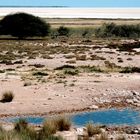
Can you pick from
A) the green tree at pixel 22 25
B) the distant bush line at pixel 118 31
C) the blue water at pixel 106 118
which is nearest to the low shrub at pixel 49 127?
the blue water at pixel 106 118

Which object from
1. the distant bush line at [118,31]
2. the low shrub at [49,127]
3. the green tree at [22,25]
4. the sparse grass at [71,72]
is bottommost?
the distant bush line at [118,31]

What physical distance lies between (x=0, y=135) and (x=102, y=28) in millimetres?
88242

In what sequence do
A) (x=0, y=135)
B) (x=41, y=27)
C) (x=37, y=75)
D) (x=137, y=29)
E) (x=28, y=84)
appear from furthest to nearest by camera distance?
1. (x=137, y=29)
2. (x=41, y=27)
3. (x=37, y=75)
4. (x=28, y=84)
5. (x=0, y=135)

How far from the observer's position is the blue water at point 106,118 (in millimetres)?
21266

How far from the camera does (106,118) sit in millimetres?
22328

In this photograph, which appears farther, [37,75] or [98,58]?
[98,58]

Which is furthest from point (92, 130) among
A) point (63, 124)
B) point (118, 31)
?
point (118, 31)

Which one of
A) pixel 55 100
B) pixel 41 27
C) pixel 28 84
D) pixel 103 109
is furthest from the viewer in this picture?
pixel 41 27

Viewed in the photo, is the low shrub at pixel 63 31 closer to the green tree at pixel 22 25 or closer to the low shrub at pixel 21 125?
the green tree at pixel 22 25

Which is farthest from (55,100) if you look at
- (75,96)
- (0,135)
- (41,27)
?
(41,27)

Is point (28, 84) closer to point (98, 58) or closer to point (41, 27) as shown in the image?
point (98, 58)

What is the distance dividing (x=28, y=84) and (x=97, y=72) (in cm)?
813

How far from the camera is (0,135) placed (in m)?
13.6

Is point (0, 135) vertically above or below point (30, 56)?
above
